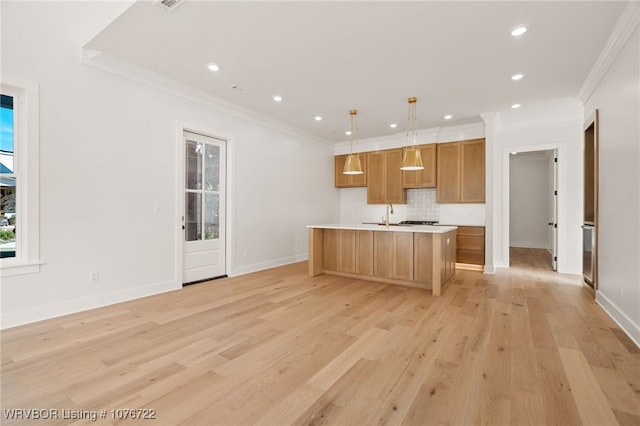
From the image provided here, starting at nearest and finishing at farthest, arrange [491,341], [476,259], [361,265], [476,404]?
[476,404] < [491,341] < [361,265] < [476,259]

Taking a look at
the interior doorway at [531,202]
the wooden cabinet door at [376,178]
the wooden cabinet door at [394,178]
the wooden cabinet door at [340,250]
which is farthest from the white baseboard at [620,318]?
the interior doorway at [531,202]

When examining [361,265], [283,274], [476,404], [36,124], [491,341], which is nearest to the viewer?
[476,404]

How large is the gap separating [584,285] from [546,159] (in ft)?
18.1

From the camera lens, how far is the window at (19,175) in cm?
292

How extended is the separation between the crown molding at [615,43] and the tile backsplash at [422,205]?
10.3 ft

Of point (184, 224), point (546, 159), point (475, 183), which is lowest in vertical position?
point (184, 224)

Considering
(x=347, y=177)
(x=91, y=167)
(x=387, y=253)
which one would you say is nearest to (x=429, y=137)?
(x=347, y=177)

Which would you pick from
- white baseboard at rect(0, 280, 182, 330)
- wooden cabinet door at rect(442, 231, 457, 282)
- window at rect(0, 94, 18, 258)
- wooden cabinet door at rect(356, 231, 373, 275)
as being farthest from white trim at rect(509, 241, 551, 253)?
window at rect(0, 94, 18, 258)

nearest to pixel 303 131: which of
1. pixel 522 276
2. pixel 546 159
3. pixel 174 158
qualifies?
pixel 174 158

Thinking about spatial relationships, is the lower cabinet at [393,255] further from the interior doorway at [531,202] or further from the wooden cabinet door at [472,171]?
the interior doorway at [531,202]

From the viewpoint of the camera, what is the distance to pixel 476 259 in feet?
18.6

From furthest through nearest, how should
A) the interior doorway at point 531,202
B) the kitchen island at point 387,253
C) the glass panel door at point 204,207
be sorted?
the interior doorway at point 531,202 → the glass panel door at point 204,207 → the kitchen island at point 387,253

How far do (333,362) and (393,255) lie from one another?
101 inches

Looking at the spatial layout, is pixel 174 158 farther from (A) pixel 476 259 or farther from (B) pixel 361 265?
(A) pixel 476 259
